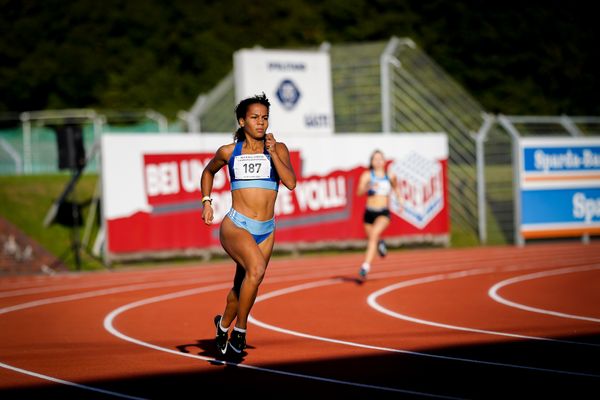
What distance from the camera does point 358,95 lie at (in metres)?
31.1

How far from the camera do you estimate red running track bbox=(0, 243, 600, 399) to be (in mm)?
8078

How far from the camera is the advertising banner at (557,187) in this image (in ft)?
88.0

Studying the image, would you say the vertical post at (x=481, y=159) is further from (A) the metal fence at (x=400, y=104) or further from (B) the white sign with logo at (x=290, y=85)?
(B) the white sign with logo at (x=290, y=85)

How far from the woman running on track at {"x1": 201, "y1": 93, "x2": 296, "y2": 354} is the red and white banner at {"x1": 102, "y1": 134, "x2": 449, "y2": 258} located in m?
13.3

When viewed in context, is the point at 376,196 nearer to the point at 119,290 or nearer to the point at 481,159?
the point at 119,290

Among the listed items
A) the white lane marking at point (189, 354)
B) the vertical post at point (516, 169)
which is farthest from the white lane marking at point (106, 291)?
the vertical post at point (516, 169)

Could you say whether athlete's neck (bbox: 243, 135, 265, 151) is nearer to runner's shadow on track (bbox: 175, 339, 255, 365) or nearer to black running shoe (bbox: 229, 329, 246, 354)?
black running shoe (bbox: 229, 329, 246, 354)

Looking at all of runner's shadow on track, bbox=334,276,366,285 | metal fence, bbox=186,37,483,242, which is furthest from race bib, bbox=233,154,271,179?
metal fence, bbox=186,37,483,242

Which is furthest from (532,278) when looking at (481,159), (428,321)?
(481,159)

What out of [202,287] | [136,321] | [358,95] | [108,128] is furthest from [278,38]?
[136,321]

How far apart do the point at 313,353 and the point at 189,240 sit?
1369cm

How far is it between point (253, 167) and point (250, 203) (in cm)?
32

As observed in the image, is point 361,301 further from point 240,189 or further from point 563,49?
point 563,49

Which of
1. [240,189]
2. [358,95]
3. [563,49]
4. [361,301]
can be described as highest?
[563,49]
